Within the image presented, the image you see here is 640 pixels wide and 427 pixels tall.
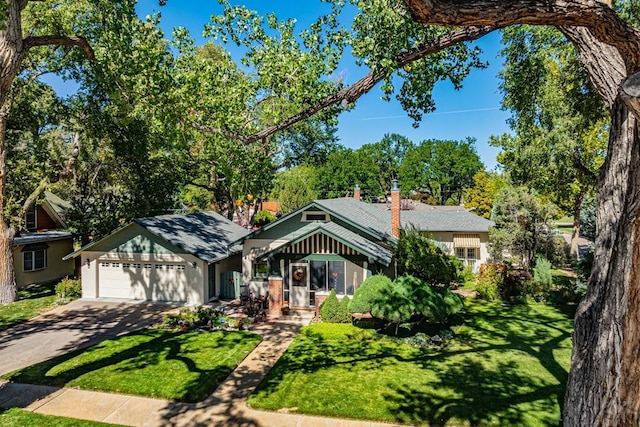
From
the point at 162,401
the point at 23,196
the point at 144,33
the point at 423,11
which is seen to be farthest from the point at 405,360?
the point at 23,196

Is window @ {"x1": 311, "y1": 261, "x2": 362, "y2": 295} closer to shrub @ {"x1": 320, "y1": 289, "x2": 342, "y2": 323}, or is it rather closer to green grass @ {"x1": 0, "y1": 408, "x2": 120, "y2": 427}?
shrub @ {"x1": 320, "y1": 289, "x2": 342, "y2": 323}

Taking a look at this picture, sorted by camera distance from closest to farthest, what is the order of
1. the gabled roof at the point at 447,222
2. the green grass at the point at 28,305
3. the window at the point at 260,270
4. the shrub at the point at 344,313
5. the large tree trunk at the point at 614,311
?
the large tree trunk at the point at 614,311 → the shrub at the point at 344,313 → the green grass at the point at 28,305 → the window at the point at 260,270 → the gabled roof at the point at 447,222

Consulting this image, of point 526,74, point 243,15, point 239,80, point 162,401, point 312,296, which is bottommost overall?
point 162,401

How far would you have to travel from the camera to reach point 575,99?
1680 centimetres

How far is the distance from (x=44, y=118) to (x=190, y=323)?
1521cm

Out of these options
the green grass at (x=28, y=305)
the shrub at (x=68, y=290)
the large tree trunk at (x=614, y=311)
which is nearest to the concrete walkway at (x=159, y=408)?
the large tree trunk at (x=614, y=311)

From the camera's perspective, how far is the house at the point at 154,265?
1929 centimetres

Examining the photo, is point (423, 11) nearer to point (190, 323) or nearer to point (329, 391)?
point (329, 391)

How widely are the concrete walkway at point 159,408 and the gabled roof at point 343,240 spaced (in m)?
7.43

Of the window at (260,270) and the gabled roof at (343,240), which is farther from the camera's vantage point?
the window at (260,270)

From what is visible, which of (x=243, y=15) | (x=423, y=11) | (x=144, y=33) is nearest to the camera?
(x=423, y=11)

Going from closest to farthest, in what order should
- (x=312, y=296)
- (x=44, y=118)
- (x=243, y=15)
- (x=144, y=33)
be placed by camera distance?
1. (x=243, y=15)
2. (x=144, y=33)
3. (x=312, y=296)
4. (x=44, y=118)

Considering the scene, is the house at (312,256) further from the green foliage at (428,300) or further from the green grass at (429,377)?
the green grass at (429,377)

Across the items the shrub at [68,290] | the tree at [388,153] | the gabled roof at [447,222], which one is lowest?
the shrub at [68,290]
